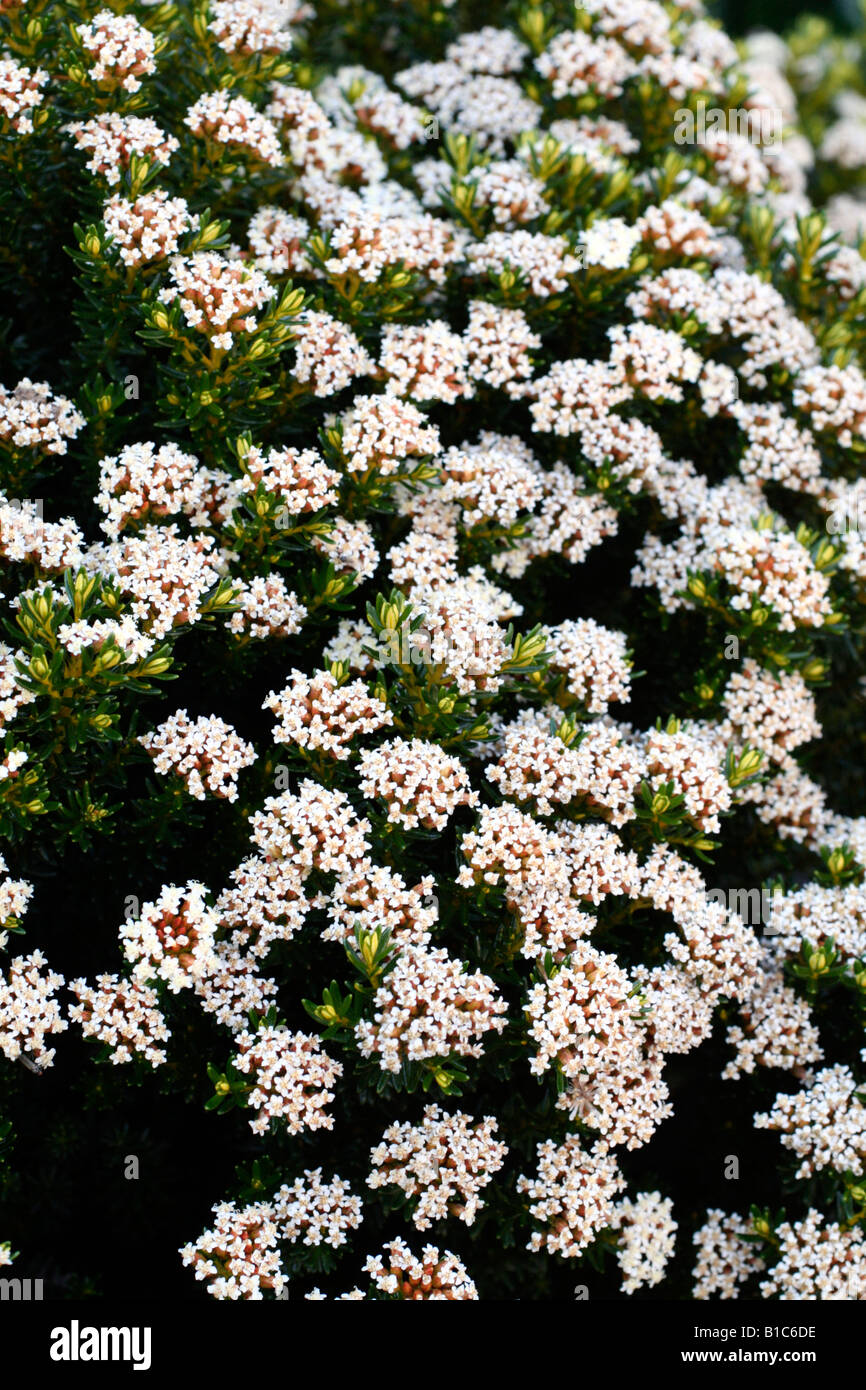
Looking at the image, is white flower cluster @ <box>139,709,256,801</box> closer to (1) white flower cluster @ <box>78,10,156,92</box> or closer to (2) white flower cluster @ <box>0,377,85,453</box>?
(2) white flower cluster @ <box>0,377,85,453</box>

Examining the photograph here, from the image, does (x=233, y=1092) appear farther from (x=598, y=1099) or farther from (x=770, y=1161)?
(x=770, y=1161)

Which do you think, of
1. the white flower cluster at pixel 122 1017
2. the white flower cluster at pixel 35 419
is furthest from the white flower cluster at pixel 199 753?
the white flower cluster at pixel 35 419

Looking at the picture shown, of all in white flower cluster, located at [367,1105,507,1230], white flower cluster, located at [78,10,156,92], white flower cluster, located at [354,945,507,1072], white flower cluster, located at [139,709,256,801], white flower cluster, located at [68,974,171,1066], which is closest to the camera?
white flower cluster, located at [354,945,507,1072]

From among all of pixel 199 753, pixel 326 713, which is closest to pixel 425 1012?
pixel 326 713

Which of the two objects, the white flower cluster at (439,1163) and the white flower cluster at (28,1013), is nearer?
the white flower cluster at (28,1013)

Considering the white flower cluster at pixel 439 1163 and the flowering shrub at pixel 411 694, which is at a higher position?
the flowering shrub at pixel 411 694

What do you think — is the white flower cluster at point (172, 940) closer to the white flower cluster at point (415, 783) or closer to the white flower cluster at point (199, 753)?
the white flower cluster at point (199, 753)

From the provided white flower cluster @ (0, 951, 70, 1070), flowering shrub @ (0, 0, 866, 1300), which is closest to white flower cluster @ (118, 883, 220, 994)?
flowering shrub @ (0, 0, 866, 1300)

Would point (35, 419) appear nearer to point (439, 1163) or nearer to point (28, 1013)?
point (28, 1013)
